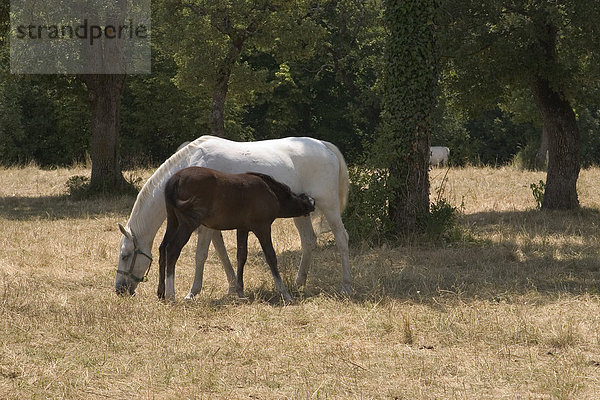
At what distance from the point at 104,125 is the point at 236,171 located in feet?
42.4

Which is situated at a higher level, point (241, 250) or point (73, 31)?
point (73, 31)

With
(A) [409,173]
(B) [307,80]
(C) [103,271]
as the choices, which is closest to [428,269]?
(A) [409,173]

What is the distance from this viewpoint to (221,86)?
2522 cm

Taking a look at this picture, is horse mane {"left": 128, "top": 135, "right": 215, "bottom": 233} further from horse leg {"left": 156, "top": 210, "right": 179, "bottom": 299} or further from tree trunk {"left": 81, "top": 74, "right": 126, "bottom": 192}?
tree trunk {"left": 81, "top": 74, "right": 126, "bottom": 192}

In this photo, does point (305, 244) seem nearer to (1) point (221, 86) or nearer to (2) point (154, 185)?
(2) point (154, 185)

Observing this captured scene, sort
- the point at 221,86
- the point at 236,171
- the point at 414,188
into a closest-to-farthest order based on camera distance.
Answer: the point at 236,171 < the point at 414,188 < the point at 221,86

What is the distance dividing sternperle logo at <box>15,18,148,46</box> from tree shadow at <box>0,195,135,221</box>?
4.36 meters

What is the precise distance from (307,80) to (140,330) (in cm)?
3776

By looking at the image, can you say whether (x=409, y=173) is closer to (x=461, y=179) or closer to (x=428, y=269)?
(x=428, y=269)

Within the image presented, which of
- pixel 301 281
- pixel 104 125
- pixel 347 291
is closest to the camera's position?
pixel 347 291

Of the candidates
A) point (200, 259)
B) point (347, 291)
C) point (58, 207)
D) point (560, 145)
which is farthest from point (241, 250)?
point (58, 207)

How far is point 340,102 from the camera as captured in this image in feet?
154

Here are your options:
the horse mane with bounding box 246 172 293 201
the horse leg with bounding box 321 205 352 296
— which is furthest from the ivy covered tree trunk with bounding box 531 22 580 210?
the horse mane with bounding box 246 172 293 201

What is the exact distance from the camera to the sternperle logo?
2080 cm
